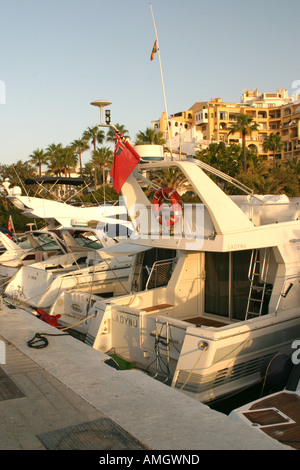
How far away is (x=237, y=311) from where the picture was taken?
915cm

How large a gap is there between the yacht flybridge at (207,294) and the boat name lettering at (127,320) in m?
0.02

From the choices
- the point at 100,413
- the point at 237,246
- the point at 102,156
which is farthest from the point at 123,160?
the point at 102,156

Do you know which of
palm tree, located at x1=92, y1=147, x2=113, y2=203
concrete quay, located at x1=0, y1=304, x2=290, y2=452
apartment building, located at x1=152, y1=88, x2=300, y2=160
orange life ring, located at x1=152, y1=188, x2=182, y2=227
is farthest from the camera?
apartment building, located at x1=152, y1=88, x2=300, y2=160

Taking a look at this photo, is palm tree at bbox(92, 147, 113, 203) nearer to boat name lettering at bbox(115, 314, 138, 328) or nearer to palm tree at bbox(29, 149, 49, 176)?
palm tree at bbox(29, 149, 49, 176)

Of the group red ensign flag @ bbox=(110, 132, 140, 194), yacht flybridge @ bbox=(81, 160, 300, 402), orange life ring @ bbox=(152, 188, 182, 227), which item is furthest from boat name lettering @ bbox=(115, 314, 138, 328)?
red ensign flag @ bbox=(110, 132, 140, 194)

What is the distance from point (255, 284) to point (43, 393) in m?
4.85

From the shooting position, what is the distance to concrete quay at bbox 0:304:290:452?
436 cm

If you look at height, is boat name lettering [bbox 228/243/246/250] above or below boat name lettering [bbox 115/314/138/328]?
above

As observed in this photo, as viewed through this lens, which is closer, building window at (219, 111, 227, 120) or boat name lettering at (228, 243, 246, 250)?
boat name lettering at (228, 243, 246, 250)

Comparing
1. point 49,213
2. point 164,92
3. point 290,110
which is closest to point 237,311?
point 164,92

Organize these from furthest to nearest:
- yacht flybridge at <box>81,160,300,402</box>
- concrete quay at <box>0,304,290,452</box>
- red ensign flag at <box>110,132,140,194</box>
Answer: red ensign flag at <box>110,132,140,194</box>
yacht flybridge at <box>81,160,300,402</box>
concrete quay at <box>0,304,290,452</box>

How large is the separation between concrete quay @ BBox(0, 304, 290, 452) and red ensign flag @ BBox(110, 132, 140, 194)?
11.7 ft

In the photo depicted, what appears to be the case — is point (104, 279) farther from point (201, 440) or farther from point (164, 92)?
point (201, 440)

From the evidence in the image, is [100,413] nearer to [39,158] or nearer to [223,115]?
[39,158]
